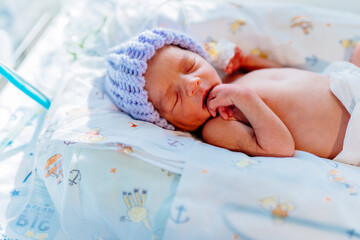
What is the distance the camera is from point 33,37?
4.90ft

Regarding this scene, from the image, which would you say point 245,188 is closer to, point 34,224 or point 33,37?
point 34,224

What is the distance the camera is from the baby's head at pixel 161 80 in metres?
1.04

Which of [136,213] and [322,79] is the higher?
[322,79]

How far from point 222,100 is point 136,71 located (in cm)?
27

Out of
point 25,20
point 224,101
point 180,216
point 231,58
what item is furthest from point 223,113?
point 25,20

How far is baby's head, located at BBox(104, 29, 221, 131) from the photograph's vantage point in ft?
3.42

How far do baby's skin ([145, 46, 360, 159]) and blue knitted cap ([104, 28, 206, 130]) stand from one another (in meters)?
0.03

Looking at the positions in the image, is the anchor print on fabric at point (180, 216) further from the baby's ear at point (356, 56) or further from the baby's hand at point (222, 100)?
the baby's ear at point (356, 56)

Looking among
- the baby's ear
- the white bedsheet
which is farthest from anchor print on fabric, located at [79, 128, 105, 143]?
the baby's ear

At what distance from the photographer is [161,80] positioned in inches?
41.5

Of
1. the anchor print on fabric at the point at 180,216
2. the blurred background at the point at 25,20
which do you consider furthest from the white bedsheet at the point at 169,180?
the blurred background at the point at 25,20

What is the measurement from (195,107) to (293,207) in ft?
1.41

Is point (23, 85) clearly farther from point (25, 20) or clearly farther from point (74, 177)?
point (25, 20)

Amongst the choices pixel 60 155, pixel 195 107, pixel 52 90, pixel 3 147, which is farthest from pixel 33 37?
pixel 195 107
